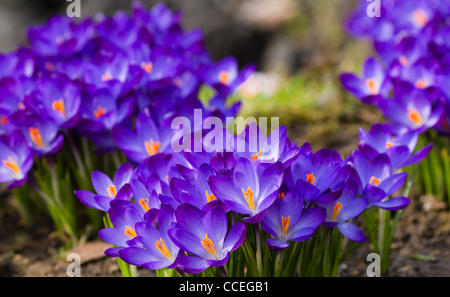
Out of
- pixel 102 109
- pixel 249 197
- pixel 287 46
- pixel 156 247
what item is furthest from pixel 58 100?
pixel 287 46

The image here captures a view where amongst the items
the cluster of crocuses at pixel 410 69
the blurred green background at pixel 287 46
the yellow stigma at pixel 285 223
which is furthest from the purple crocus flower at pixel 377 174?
the blurred green background at pixel 287 46

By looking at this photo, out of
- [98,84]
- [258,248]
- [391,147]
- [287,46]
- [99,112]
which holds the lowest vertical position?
[258,248]

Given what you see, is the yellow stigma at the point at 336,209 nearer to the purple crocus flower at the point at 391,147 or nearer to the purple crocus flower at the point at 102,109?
the purple crocus flower at the point at 391,147

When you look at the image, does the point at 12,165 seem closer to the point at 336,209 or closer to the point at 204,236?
the point at 204,236

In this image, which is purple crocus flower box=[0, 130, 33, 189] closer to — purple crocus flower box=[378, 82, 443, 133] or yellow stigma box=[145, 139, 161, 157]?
yellow stigma box=[145, 139, 161, 157]

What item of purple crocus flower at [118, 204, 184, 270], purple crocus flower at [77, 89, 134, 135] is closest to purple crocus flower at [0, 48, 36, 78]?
purple crocus flower at [77, 89, 134, 135]

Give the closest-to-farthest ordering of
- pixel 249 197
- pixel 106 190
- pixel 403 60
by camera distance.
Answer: pixel 249 197
pixel 106 190
pixel 403 60
